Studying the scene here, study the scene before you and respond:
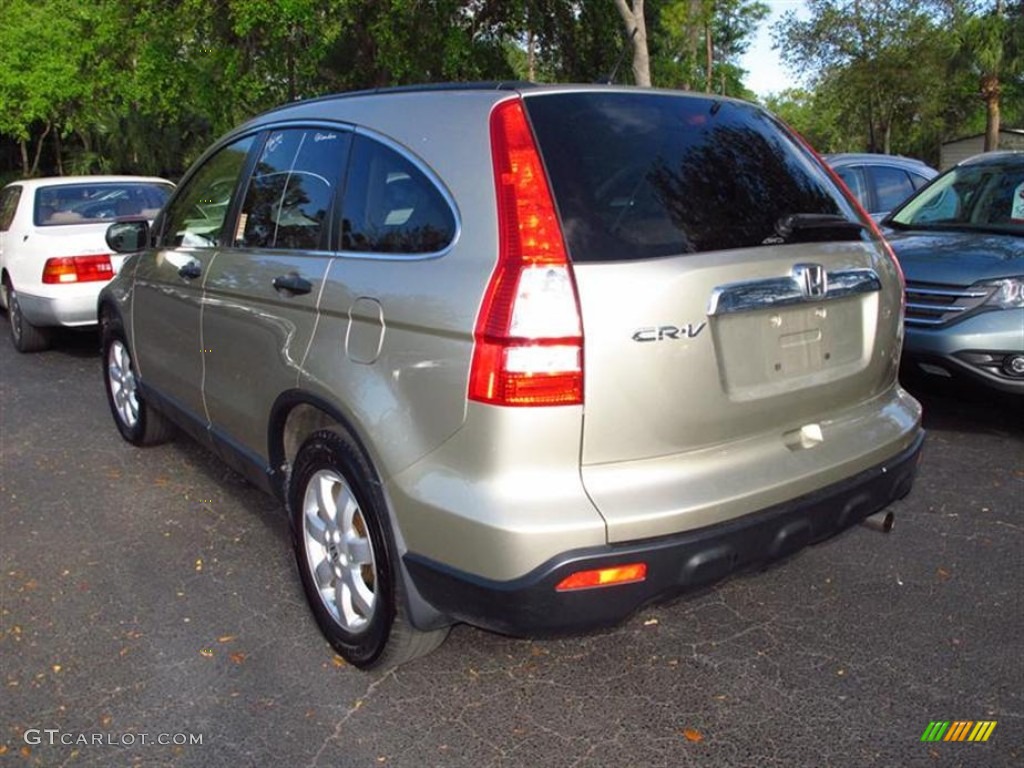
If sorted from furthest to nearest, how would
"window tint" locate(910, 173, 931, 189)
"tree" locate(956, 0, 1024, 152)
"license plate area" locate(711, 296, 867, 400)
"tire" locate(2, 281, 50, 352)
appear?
"tree" locate(956, 0, 1024, 152), "window tint" locate(910, 173, 931, 189), "tire" locate(2, 281, 50, 352), "license plate area" locate(711, 296, 867, 400)

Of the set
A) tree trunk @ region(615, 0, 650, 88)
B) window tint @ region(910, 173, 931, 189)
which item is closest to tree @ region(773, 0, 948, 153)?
tree trunk @ region(615, 0, 650, 88)

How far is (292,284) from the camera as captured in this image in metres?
2.99

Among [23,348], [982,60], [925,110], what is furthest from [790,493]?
[925,110]

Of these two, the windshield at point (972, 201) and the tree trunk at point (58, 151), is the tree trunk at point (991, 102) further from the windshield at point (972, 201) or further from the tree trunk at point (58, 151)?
the tree trunk at point (58, 151)

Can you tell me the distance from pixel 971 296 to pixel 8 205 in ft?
27.8

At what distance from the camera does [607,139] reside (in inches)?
98.8

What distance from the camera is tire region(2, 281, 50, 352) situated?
25.8 ft

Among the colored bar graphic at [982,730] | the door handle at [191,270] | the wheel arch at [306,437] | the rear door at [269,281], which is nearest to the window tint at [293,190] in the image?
the rear door at [269,281]

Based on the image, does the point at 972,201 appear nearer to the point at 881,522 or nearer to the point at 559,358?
the point at 881,522

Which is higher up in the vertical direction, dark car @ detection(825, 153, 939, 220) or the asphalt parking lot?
dark car @ detection(825, 153, 939, 220)

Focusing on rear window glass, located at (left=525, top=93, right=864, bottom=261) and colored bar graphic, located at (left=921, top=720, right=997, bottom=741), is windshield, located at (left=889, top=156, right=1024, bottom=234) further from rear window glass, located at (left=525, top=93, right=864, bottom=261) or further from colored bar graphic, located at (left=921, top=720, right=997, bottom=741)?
colored bar graphic, located at (left=921, top=720, right=997, bottom=741)

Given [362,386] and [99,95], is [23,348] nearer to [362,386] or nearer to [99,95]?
[362,386]

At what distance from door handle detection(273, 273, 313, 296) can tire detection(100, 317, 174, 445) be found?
2.18 metres
